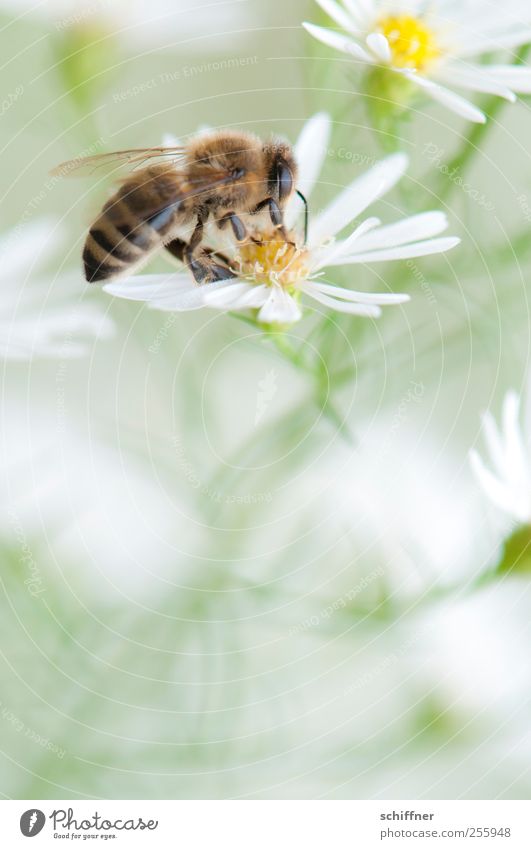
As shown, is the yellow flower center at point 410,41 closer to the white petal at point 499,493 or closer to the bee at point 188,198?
the bee at point 188,198

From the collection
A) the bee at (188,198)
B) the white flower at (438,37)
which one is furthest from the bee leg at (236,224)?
A: the white flower at (438,37)

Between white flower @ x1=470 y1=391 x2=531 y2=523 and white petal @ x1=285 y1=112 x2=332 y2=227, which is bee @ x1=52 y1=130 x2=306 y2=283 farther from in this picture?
white flower @ x1=470 y1=391 x2=531 y2=523

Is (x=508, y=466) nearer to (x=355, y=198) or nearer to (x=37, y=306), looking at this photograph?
(x=355, y=198)

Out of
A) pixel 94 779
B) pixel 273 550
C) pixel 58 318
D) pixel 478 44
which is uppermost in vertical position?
pixel 478 44

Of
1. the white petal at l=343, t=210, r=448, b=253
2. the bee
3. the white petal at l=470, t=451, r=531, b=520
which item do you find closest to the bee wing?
the bee

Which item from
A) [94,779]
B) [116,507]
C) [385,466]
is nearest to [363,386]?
[385,466]

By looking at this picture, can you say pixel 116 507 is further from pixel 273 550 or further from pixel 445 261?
pixel 445 261
